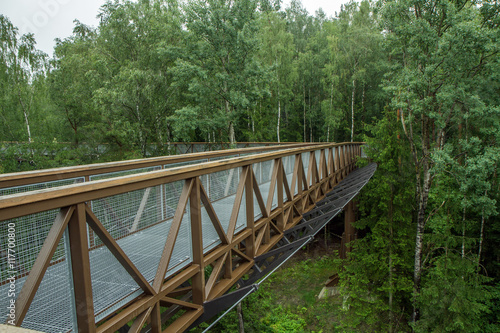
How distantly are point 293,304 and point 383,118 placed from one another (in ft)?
35.5

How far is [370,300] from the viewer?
12555mm

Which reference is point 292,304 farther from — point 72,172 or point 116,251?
point 116,251

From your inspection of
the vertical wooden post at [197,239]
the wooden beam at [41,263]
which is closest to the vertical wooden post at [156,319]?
the vertical wooden post at [197,239]

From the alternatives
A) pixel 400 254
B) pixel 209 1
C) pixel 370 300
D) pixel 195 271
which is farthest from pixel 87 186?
pixel 209 1

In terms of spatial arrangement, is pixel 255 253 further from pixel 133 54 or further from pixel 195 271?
pixel 133 54

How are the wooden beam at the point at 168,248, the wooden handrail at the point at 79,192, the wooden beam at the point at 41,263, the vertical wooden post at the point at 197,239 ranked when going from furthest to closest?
the vertical wooden post at the point at 197,239
the wooden beam at the point at 168,248
the wooden beam at the point at 41,263
the wooden handrail at the point at 79,192

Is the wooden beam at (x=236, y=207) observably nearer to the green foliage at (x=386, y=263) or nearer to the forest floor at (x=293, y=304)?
the forest floor at (x=293, y=304)

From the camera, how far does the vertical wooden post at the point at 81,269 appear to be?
171 centimetres

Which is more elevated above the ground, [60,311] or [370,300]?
[60,311]

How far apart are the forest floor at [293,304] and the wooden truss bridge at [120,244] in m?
8.13

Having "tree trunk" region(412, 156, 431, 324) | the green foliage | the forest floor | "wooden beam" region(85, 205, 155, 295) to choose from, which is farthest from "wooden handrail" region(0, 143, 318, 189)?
the green foliage

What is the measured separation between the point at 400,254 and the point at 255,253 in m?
11.8

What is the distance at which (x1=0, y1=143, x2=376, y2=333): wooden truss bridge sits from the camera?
1626 mm

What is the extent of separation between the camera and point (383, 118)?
16625 mm
